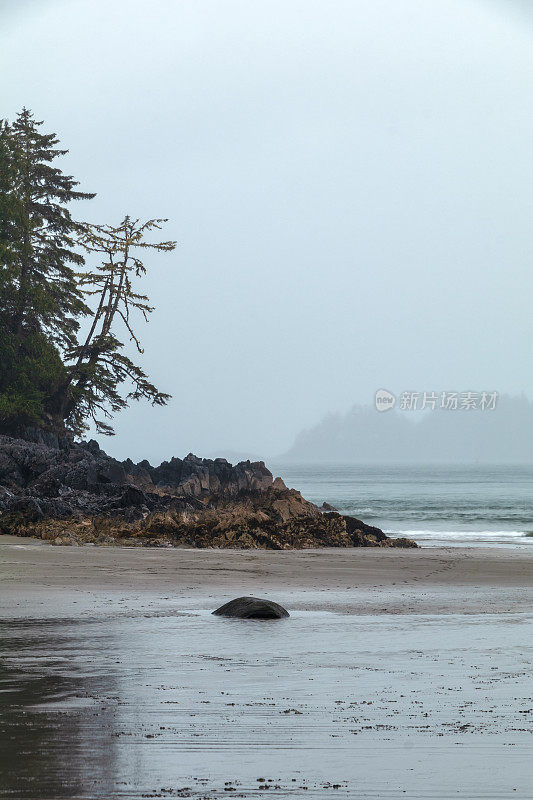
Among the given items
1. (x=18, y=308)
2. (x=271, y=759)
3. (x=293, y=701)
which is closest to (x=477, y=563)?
(x=293, y=701)

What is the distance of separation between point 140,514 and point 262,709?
1401cm

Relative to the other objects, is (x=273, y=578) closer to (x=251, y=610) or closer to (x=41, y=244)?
(x=251, y=610)

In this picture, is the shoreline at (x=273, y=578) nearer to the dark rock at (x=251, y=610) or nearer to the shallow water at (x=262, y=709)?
the dark rock at (x=251, y=610)

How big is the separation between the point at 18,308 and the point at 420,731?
33722 millimetres

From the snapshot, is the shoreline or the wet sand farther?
the shoreline

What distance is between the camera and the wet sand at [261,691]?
12.7 feet

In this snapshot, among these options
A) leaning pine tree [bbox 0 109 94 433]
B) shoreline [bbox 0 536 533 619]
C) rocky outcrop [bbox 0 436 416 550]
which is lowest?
shoreline [bbox 0 536 533 619]

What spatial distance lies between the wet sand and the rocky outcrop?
215 inches

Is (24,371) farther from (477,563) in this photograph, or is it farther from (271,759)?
(271,759)

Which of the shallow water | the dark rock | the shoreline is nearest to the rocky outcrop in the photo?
the shoreline

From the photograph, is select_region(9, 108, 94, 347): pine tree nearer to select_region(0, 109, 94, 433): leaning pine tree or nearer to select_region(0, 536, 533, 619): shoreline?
select_region(0, 109, 94, 433): leaning pine tree

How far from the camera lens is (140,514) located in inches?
744

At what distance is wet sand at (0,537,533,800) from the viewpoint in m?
3.88

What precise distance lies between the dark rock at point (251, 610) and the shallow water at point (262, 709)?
0.22 m
